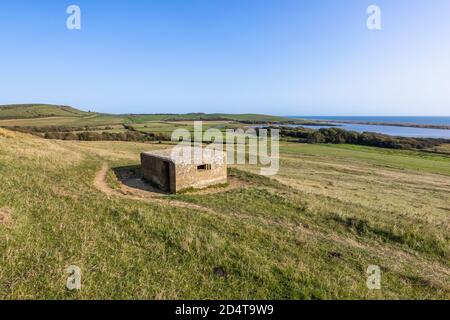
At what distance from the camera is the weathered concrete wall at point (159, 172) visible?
63.2ft

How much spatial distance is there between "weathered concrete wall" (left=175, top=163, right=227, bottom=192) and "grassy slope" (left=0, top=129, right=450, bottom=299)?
3.57 m

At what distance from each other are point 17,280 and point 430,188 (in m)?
36.7

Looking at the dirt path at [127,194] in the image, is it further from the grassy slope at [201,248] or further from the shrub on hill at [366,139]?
the shrub on hill at [366,139]

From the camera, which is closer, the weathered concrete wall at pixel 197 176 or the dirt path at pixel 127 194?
the dirt path at pixel 127 194

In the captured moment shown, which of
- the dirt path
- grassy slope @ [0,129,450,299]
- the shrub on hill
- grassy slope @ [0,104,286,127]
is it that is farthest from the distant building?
grassy slope @ [0,104,286,127]

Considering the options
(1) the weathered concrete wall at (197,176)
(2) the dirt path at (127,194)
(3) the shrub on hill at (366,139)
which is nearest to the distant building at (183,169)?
(1) the weathered concrete wall at (197,176)

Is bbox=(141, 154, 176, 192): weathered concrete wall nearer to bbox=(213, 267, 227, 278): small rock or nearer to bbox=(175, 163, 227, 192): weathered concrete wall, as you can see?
bbox=(175, 163, 227, 192): weathered concrete wall

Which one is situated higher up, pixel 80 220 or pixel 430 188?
pixel 80 220

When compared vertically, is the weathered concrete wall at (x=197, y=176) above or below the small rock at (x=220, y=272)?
above

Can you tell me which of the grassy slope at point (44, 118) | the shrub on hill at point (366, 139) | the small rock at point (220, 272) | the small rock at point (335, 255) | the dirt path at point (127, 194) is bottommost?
the small rock at point (335, 255)

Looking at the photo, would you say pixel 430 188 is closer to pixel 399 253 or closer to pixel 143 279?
pixel 399 253

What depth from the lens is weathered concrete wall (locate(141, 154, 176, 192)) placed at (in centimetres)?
1927

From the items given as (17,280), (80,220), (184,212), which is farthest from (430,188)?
(17,280)

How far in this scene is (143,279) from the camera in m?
6.68
